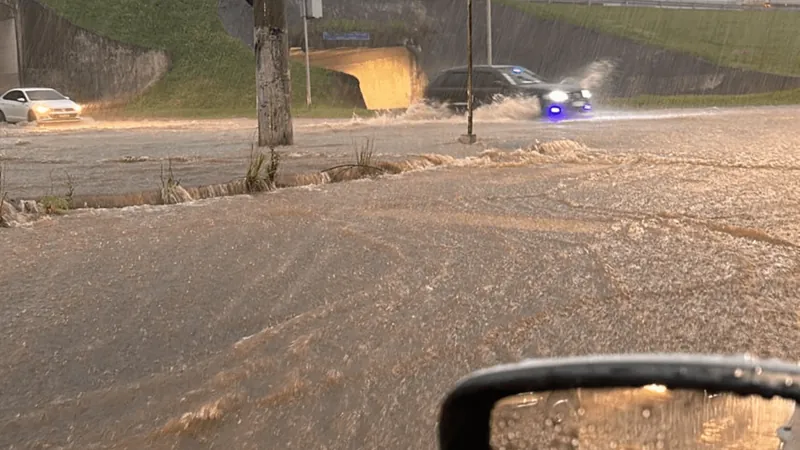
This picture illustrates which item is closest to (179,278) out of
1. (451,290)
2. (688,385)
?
(451,290)

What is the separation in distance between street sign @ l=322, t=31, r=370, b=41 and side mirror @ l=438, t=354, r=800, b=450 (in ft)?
111

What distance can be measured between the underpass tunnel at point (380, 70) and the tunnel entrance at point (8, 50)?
12689 millimetres

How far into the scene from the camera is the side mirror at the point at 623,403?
95cm

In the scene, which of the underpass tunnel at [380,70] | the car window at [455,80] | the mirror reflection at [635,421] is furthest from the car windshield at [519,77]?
the mirror reflection at [635,421]

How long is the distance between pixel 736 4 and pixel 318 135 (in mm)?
50030

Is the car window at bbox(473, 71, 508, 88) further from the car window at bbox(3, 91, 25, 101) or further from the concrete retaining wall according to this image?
the concrete retaining wall

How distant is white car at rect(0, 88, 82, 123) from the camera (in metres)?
26.0

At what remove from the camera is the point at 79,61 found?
116ft

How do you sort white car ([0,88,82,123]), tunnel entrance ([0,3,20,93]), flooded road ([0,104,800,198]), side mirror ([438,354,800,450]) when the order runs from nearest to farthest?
side mirror ([438,354,800,450])
flooded road ([0,104,800,198])
white car ([0,88,82,123])
tunnel entrance ([0,3,20,93])

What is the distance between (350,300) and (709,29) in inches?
1875

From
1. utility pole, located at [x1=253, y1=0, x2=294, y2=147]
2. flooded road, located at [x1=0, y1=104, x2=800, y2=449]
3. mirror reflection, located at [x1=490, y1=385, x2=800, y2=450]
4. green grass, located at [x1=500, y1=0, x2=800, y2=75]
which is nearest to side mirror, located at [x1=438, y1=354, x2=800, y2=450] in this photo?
mirror reflection, located at [x1=490, y1=385, x2=800, y2=450]

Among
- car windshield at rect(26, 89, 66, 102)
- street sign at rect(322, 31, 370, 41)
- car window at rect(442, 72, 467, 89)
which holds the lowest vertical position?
car windshield at rect(26, 89, 66, 102)

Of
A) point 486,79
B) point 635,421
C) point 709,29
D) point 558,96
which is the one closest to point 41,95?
point 486,79

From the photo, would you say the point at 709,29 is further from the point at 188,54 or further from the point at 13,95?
the point at 13,95
